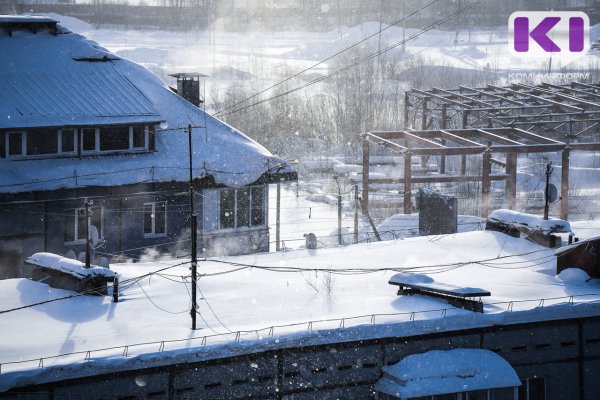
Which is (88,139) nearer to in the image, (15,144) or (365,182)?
(15,144)

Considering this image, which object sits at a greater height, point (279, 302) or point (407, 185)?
point (407, 185)

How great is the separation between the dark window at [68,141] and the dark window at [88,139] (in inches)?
11.9

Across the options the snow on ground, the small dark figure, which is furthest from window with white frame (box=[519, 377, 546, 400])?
the small dark figure

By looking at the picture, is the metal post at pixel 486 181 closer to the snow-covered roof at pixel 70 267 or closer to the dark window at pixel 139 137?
the dark window at pixel 139 137

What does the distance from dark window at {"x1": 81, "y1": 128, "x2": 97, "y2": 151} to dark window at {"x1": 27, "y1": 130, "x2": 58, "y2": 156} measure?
0.84 meters

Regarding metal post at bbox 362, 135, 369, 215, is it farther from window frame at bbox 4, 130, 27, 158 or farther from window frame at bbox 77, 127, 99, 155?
window frame at bbox 4, 130, 27, 158

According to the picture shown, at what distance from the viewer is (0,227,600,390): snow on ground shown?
13992 mm

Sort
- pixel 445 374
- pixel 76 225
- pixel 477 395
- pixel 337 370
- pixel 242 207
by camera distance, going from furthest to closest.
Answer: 1. pixel 242 207
2. pixel 76 225
3. pixel 477 395
4. pixel 337 370
5. pixel 445 374

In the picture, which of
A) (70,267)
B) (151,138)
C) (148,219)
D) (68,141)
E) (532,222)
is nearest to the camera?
(70,267)

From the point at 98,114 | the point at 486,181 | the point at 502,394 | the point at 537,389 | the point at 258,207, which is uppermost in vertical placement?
the point at 98,114

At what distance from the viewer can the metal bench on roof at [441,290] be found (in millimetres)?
15468

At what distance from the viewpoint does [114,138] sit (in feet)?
86.9

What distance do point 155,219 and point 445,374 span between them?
13756mm

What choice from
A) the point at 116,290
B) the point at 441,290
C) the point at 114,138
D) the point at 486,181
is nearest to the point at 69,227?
the point at 114,138
